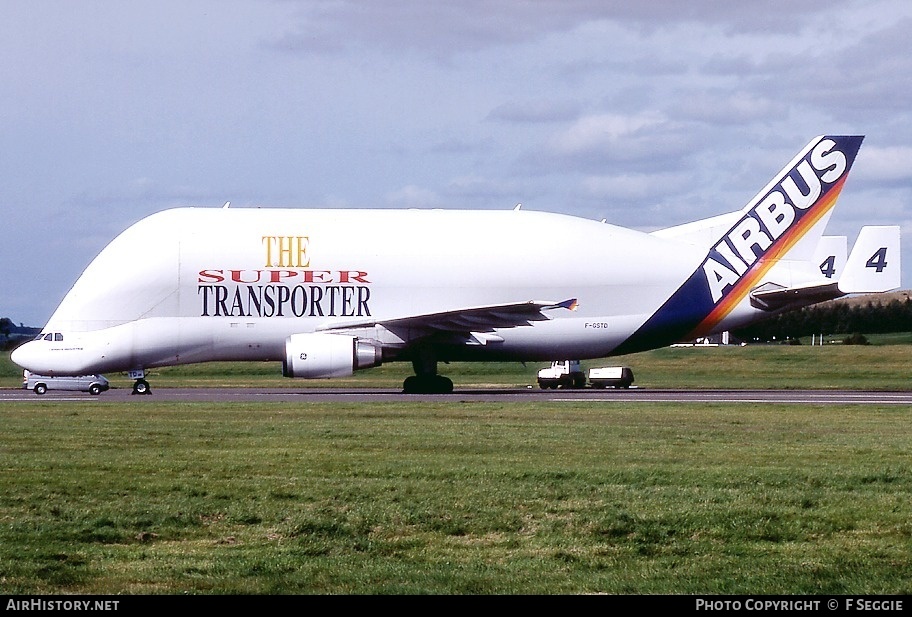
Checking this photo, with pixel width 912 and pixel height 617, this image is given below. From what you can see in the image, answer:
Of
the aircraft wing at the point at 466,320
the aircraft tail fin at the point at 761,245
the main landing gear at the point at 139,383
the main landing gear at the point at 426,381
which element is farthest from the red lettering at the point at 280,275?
the aircraft tail fin at the point at 761,245

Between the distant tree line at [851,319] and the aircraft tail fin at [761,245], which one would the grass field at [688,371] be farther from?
the distant tree line at [851,319]

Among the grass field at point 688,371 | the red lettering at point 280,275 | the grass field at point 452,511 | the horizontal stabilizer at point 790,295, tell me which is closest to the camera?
the grass field at point 452,511

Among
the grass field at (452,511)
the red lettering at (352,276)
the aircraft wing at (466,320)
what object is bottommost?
the grass field at (452,511)

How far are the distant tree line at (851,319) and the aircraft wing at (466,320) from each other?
5689cm

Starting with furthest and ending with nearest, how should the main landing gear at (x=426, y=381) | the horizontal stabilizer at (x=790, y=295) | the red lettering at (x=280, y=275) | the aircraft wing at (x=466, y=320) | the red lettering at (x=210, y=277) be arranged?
the horizontal stabilizer at (x=790, y=295) → the main landing gear at (x=426, y=381) → the red lettering at (x=280, y=275) → the red lettering at (x=210, y=277) → the aircraft wing at (x=466, y=320)

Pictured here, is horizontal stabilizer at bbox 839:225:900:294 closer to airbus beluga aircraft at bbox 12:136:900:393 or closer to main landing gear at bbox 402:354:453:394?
airbus beluga aircraft at bbox 12:136:900:393

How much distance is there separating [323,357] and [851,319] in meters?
68.2

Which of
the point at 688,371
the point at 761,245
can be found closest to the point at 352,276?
the point at 761,245

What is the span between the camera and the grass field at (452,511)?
10039 mm

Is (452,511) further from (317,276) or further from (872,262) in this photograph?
(872,262)

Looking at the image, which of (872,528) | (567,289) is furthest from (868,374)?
(872,528)

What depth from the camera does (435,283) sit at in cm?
4081

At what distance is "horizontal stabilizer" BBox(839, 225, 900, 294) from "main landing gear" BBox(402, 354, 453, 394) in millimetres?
13420

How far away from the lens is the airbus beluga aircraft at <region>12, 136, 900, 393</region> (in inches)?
1559
